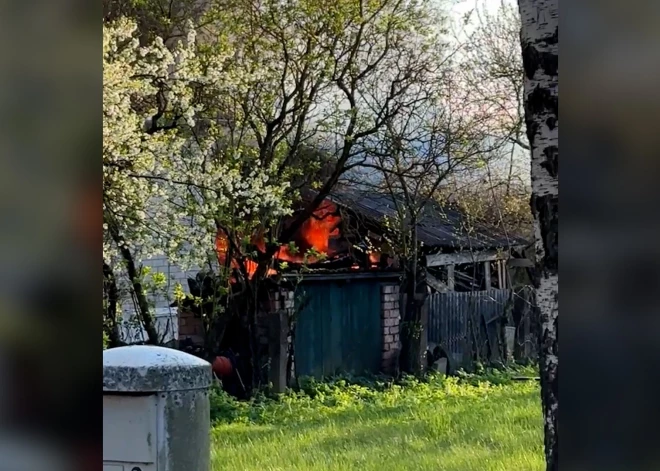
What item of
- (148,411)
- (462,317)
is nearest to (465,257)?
(462,317)

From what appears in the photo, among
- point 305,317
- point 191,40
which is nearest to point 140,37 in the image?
point 191,40

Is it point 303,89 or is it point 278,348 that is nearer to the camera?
point 303,89

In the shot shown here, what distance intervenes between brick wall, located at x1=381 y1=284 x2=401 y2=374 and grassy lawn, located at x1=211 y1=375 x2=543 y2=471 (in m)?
1.16

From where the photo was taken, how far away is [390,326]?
11000mm

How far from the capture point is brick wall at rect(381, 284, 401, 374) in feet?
35.8

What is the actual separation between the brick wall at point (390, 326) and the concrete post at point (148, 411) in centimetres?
851

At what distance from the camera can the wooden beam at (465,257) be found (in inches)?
452

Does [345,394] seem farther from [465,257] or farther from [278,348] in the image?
[465,257]

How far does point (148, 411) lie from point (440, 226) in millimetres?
9402

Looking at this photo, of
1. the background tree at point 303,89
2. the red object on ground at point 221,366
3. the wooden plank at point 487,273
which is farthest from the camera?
the wooden plank at point 487,273

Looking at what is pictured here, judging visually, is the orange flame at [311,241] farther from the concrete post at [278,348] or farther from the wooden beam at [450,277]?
the wooden beam at [450,277]

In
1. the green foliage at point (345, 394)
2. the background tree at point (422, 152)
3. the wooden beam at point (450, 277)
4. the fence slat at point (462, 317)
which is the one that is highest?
the background tree at point (422, 152)

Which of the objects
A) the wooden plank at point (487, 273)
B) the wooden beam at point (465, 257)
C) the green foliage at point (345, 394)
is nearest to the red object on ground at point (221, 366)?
the green foliage at point (345, 394)
